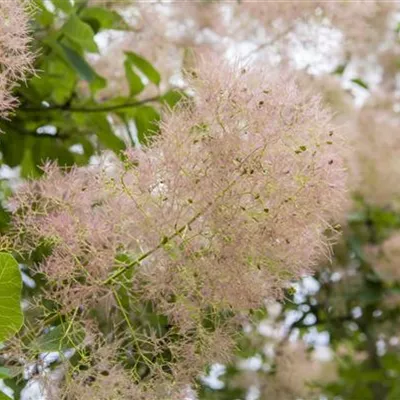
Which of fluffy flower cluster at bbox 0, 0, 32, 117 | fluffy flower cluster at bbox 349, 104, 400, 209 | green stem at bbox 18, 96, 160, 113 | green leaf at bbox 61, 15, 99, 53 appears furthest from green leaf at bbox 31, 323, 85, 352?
fluffy flower cluster at bbox 349, 104, 400, 209

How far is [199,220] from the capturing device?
1.24 m

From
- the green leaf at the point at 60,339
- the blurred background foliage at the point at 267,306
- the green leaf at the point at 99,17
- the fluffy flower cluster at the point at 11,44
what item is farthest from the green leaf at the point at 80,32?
the green leaf at the point at 60,339

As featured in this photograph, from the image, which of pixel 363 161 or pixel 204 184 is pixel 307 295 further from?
pixel 204 184

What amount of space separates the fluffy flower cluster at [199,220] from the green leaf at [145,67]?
0.70 m

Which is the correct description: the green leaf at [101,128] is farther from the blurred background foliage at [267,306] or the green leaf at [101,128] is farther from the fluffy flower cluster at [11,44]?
the fluffy flower cluster at [11,44]

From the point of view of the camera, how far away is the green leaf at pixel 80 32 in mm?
1713

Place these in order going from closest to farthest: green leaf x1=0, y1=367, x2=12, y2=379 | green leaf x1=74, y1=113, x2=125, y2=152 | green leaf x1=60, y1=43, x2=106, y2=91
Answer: green leaf x1=0, y1=367, x2=12, y2=379
green leaf x1=60, y1=43, x2=106, y2=91
green leaf x1=74, y1=113, x2=125, y2=152

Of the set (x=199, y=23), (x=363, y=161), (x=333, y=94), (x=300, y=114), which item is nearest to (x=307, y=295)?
(x=363, y=161)

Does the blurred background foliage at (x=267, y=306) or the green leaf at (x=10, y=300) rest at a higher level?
the green leaf at (x=10, y=300)

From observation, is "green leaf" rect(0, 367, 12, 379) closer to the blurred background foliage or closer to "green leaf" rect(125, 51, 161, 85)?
the blurred background foliage

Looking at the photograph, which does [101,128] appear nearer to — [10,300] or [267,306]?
[267,306]

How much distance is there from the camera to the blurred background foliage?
5.97 ft

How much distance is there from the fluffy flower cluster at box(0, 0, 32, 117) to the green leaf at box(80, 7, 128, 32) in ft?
2.19

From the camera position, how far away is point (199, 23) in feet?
6.80
